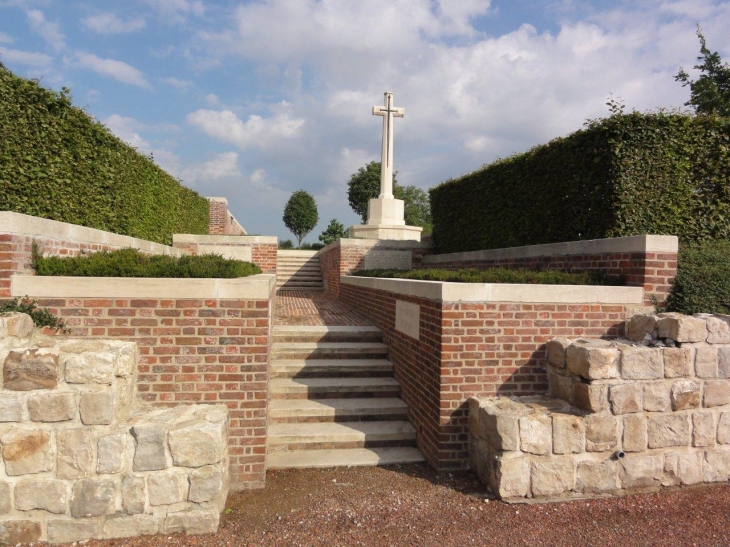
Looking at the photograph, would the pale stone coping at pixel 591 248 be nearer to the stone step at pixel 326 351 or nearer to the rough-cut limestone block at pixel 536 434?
the rough-cut limestone block at pixel 536 434

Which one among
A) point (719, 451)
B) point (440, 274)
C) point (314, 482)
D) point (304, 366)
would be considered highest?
point (440, 274)

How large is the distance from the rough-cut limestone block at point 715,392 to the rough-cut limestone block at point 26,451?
5.63 m

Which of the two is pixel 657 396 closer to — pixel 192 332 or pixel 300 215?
pixel 192 332

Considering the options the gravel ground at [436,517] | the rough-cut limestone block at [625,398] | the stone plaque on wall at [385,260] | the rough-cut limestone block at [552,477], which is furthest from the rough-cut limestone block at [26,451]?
the stone plaque on wall at [385,260]

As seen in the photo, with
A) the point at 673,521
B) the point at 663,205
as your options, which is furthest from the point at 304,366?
the point at 663,205

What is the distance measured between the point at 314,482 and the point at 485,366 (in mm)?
2000

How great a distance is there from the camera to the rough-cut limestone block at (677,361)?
397cm

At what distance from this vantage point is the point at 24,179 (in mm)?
4930

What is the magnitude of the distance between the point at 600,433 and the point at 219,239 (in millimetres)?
10751

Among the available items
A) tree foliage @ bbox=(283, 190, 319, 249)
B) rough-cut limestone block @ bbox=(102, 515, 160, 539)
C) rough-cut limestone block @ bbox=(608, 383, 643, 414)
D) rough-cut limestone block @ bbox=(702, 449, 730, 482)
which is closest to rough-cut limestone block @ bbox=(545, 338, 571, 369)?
rough-cut limestone block @ bbox=(608, 383, 643, 414)

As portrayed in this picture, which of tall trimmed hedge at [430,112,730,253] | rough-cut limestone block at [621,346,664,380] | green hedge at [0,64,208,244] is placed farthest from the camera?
tall trimmed hedge at [430,112,730,253]

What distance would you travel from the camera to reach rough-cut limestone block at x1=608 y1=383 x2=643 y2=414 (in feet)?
12.7

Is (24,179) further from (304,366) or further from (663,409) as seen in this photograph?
(663,409)

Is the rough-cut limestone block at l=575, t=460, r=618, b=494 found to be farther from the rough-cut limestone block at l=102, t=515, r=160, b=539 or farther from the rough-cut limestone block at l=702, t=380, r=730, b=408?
the rough-cut limestone block at l=102, t=515, r=160, b=539
